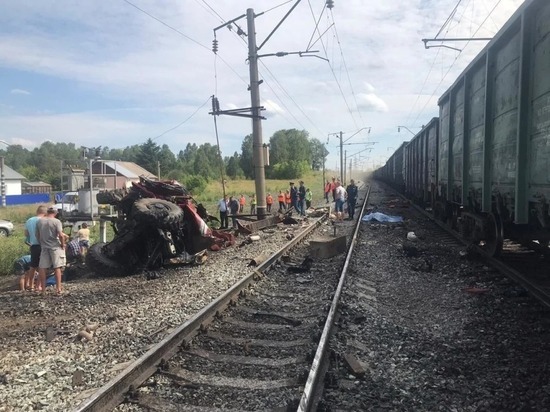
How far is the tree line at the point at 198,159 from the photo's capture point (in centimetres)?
9815

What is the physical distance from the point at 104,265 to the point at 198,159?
114037 millimetres

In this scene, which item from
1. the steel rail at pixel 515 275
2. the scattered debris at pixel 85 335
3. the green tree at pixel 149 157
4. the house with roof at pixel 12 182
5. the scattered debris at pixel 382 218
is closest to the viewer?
the scattered debris at pixel 85 335

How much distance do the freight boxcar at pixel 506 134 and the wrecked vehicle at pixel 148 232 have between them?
567 cm

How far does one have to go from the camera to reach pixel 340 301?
6.13m

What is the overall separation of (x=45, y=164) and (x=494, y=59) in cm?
14323

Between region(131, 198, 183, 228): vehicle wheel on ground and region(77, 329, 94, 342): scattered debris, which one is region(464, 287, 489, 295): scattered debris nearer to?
region(77, 329, 94, 342): scattered debris

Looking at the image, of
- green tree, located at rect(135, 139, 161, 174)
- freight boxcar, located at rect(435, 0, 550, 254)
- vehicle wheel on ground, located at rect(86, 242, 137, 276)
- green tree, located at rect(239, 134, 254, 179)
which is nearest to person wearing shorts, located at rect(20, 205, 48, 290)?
vehicle wheel on ground, located at rect(86, 242, 137, 276)

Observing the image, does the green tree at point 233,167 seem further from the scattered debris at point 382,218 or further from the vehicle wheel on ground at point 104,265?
the vehicle wheel on ground at point 104,265

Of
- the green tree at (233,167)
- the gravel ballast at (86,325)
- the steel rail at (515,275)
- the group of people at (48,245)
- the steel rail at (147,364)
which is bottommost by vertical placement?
the gravel ballast at (86,325)

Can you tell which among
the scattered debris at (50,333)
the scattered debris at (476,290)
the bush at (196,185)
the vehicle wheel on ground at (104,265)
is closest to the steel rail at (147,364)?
the scattered debris at (50,333)

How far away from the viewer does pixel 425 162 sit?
1769 cm

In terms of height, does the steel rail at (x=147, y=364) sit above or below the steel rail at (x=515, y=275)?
below

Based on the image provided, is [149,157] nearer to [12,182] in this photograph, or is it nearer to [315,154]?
[12,182]

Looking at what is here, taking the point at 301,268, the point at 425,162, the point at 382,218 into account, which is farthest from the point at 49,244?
the point at 425,162
